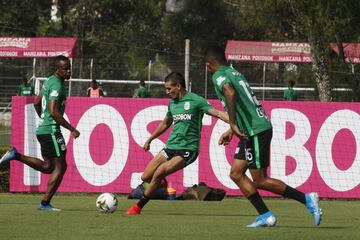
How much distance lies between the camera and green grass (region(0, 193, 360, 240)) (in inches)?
435

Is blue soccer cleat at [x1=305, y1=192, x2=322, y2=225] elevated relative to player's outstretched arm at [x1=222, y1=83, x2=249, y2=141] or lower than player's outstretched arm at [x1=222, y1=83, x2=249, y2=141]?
lower

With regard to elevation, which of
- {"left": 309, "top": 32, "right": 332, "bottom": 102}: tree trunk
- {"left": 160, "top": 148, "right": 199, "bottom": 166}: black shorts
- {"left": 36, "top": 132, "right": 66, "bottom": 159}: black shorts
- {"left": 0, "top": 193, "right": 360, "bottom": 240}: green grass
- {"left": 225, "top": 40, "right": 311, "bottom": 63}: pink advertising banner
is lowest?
{"left": 0, "top": 193, "right": 360, "bottom": 240}: green grass

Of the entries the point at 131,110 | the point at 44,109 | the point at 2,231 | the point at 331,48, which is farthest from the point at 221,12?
the point at 2,231

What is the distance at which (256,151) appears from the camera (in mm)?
11930

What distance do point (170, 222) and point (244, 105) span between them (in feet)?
5.74

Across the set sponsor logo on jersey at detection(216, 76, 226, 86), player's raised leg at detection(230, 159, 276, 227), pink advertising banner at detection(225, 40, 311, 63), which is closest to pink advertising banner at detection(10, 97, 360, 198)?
player's raised leg at detection(230, 159, 276, 227)

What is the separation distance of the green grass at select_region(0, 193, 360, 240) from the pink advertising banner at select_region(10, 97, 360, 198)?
1.41 metres

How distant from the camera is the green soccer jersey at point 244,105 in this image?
11984mm

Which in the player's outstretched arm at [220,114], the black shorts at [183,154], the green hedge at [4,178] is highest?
the player's outstretched arm at [220,114]

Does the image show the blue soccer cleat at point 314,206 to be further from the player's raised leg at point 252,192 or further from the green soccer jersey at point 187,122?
the green soccer jersey at point 187,122

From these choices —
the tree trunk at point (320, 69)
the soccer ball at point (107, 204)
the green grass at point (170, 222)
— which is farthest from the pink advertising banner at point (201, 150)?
the tree trunk at point (320, 69)

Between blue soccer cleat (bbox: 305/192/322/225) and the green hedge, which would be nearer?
blue soccer cleat (bbox: 305/192/322/225)

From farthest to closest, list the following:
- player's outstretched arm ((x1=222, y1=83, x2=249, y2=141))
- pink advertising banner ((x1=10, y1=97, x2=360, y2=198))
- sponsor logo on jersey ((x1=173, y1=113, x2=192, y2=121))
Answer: pink advertising banner ((x1=10, y1=97, x2=360, y2=198)), sponsor logo on jersey ((x1=173, y1=113, x2=192, y2=121)), player's outstretched arm ((x1=222, y1=83, x2=249, y2=141))

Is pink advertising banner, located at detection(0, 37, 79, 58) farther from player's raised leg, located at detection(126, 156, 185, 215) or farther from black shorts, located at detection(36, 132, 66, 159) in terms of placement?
player's raised leg, located at detection(126, 156, 185, 215)
